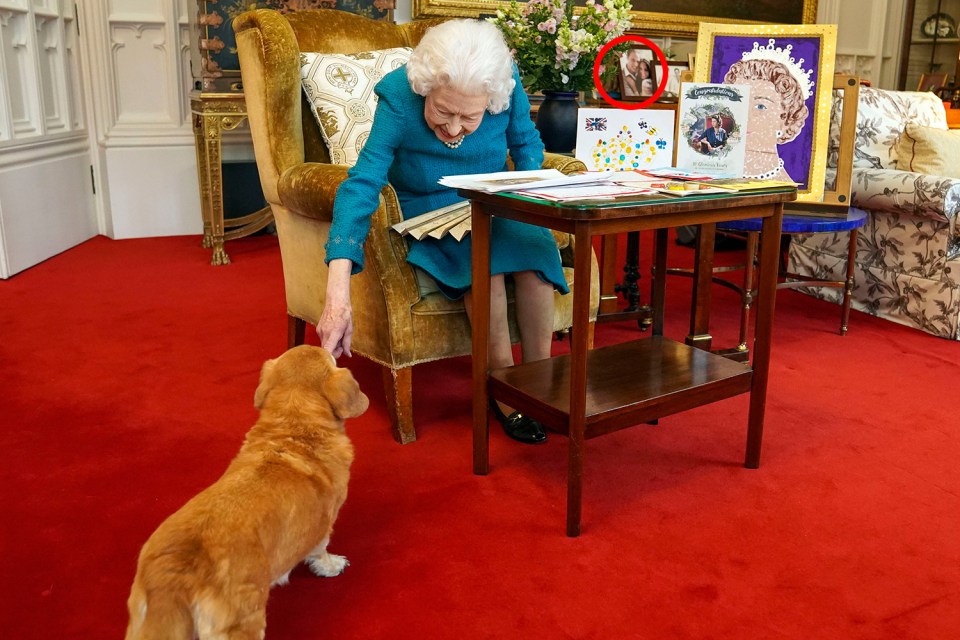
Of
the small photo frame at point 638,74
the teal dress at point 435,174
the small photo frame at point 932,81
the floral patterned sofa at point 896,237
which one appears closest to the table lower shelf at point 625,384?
the teal dress at point 435,174

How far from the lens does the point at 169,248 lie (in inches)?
184

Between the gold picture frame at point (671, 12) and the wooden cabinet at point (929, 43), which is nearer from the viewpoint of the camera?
the gold picture frame at point (671, 12)

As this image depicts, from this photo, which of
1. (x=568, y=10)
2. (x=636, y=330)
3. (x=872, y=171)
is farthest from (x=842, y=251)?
(x=568, y=10)

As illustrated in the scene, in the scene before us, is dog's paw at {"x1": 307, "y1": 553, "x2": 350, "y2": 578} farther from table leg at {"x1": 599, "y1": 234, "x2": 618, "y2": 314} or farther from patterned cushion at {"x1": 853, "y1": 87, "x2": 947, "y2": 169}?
patterned cushion at {"x1": 853, "y1": 87, "x2": 947, "y2": 169}

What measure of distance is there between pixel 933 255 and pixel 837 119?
0.71 meters

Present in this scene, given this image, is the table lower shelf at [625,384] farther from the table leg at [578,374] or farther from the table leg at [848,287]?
the table leg at [848,287]

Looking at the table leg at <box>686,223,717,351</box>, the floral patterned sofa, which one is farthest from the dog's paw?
the floral patterned sofa

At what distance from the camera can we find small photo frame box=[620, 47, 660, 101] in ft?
16.4

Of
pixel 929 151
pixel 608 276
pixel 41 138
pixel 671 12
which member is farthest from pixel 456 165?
pixel 671 12

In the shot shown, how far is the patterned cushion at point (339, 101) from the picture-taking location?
8.76ft

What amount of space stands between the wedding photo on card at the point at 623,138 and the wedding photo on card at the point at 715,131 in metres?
0.13

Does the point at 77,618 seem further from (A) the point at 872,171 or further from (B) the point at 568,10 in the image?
(A) the point at 872,171

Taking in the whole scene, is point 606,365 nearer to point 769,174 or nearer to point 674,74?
point 769,174

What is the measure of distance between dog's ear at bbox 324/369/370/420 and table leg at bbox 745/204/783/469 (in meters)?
1.01
